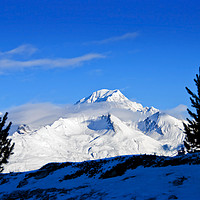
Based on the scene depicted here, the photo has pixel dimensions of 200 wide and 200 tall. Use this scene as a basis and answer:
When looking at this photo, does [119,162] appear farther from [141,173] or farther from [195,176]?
[195,176]

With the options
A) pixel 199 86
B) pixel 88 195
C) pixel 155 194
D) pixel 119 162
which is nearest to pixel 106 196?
pixel 88 195

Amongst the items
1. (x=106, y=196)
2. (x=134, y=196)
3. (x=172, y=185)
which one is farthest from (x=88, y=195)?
(x=172, y=185)

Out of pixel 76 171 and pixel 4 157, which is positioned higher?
pixel 4 157

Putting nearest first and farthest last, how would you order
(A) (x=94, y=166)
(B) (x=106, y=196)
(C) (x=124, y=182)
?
1. (B) (x=106, y=196)
2. (C) (x=124, y=182)
3. (A) (x=94, y=166)

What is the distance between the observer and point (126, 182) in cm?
2069

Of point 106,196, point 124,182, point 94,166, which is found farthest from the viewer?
point 94,166

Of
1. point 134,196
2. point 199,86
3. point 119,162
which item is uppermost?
point 199,86

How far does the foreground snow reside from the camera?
17.2 m

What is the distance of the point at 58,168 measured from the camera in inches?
1447

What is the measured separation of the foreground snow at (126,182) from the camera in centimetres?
1725

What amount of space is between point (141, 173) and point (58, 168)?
16.3 m

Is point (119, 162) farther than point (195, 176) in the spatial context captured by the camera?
Yes

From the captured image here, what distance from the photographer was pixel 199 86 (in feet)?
70.4

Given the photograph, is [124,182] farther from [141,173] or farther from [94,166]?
[94,166]
